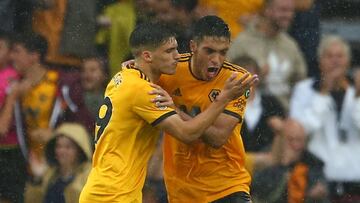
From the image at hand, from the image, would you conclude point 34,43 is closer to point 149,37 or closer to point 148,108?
point 149,37

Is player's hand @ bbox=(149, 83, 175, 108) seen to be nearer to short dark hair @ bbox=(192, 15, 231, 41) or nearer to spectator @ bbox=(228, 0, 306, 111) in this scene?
short dark hair @ bbox=(192, 15, 231, 41)

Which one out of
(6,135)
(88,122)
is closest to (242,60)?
(88,122)

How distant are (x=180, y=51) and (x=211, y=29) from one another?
323cm

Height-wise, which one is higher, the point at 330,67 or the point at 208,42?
the point at 208,42

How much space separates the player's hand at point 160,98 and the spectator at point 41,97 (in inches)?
142

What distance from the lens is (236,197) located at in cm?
907

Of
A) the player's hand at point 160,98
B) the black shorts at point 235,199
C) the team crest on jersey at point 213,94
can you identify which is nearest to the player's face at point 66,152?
the black shorts at point 235,199

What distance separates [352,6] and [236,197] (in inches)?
163

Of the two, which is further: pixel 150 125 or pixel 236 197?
pixel 236 197

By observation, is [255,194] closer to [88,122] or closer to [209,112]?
[88,122]

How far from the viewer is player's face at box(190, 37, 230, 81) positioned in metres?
8.70

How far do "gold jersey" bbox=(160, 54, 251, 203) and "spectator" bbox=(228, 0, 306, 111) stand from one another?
2.74m

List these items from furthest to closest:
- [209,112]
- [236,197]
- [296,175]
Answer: [296,175], [236,197], [209,112]

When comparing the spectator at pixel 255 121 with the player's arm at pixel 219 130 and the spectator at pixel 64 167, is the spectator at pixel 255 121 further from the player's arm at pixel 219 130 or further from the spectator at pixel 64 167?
the player's arm at pixel 219 130
